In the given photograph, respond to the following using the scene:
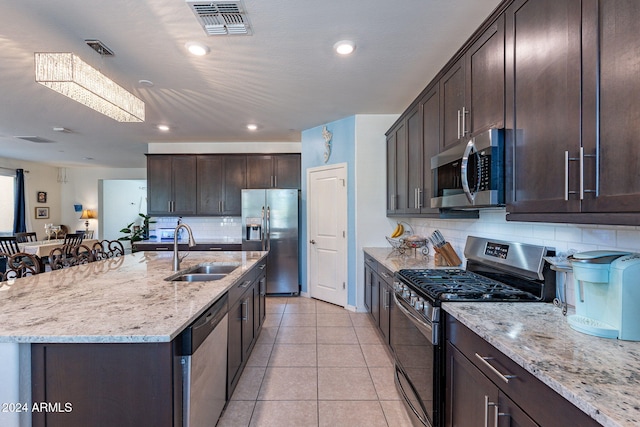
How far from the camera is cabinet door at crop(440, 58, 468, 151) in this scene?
2051mm

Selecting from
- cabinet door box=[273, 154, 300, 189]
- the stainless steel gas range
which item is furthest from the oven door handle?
cabinet door box=[273, 154, 300, 189]

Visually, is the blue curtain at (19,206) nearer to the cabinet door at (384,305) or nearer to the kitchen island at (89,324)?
the kitchen island at (89,324)

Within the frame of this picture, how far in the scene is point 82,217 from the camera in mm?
8672

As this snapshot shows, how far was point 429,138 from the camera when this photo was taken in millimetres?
2611

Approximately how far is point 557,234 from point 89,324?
7.35 ft

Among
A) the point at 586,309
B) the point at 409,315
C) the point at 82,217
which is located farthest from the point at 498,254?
the point at 82,217

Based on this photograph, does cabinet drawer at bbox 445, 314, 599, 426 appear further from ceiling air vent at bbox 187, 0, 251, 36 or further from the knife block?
ceiling air vent at bbox 187, 0, 251, 36

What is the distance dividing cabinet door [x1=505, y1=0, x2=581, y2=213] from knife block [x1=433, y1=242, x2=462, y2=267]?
1228 mm

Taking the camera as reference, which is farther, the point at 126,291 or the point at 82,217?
the point at 82,217

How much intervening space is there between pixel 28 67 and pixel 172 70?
1.21 meters

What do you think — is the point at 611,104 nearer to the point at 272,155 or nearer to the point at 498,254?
the point at 498,254

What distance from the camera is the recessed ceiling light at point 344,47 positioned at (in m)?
2.37

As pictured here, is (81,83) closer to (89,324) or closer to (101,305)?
(101,305)

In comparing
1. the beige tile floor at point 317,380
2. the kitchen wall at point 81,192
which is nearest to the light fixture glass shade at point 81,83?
the beige tile floor at point 317,380
